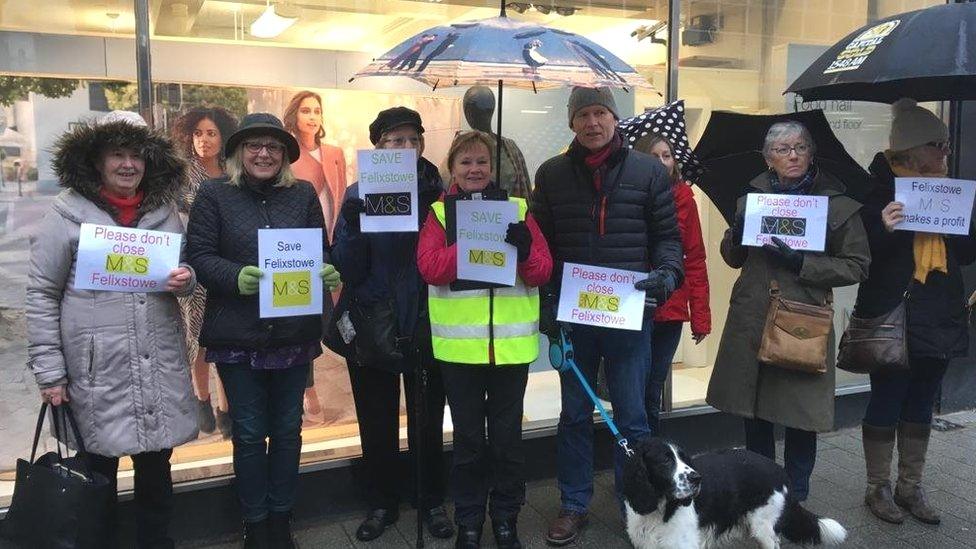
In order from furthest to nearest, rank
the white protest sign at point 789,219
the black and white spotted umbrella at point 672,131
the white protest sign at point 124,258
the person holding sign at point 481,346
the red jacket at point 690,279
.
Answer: the black and white spotted umbrella at point 672,131 < the red jacket at point 690,279 < the white protest sign at point 789,219 < the person holding sign at point 481,346 < the white protest sign at point 124,258

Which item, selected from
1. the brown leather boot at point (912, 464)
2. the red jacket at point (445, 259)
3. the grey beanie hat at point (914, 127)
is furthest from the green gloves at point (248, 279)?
the brown leather boot at point (912, 464)

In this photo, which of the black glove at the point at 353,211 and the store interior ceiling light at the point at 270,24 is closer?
the black glove at the point at 353,211

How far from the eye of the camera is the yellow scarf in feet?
12.7

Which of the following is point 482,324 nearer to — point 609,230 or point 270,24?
point 609,230

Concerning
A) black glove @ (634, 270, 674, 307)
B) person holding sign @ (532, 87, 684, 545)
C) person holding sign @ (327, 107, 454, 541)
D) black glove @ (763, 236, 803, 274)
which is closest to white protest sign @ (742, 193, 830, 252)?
black glove @ (763, 236, 803, 274)

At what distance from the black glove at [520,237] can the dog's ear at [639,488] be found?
951mm

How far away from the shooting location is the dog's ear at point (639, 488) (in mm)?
3055

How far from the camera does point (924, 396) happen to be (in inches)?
160

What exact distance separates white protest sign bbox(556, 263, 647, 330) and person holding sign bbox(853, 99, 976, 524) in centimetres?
136

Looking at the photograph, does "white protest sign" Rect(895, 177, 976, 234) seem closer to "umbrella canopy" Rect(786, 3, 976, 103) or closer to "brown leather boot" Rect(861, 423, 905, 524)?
"umbrella canopy" Rect(786, 3, 976, 103)

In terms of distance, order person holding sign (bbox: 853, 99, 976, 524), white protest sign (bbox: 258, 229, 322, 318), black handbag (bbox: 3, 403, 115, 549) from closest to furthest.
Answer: black handbag (bbox: 3, 403, 115, 549) → white protest sign (bbox: 258, 229, 322, 318) → person holding sign (bbox: 853, 99, 976, 524)

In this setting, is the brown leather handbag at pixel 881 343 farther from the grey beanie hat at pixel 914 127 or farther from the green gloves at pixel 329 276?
the green gloves at pixel 329 276

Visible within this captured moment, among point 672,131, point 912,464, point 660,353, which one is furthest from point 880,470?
point 672,131

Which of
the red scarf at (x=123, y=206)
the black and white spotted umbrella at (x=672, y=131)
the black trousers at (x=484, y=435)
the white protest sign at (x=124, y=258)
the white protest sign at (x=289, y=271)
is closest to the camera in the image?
the white protest sign at (x=124, y=258)
